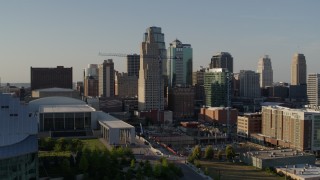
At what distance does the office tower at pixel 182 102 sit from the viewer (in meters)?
84.9

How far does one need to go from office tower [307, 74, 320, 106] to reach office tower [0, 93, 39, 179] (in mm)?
82973

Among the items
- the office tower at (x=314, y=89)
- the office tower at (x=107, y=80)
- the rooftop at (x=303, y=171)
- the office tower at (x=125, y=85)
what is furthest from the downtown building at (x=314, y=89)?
the rooftop at (x=303, y=171)

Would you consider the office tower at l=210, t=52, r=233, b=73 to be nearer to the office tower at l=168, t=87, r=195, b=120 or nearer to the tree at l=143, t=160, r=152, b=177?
the office tower at l=168, t=87, r=195, b=120

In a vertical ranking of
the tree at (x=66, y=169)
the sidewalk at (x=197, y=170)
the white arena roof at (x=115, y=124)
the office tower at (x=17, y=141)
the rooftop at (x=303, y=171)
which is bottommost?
the rooftop at (x=303, y=171)

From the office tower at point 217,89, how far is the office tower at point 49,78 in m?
33.8

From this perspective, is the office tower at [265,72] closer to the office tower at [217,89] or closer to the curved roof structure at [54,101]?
the office tower at [217,89]

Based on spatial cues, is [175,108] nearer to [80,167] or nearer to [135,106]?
[135,106]

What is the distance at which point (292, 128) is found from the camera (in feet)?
160

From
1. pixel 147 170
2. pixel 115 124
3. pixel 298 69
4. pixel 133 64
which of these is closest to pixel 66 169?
pixel 147 170

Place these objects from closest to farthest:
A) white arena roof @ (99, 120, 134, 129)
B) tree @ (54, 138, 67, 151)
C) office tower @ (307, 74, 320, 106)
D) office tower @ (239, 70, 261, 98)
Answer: tree @ (54, 138, 67, 151)
white arena roof @ (99, 120, 134, 129)
office tower @ (307, 74, 320, 106)
office tower @ (239, 70, 261, 98)

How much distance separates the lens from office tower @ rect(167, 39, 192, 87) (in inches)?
4938

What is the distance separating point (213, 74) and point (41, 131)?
49.2 metres

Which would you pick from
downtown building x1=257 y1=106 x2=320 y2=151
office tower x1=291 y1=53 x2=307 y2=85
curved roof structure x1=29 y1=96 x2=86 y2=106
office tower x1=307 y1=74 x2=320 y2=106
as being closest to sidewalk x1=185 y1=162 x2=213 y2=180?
downtown building x1=257 y1=106 x2=320 y2=151

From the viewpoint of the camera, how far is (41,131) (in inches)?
2077
